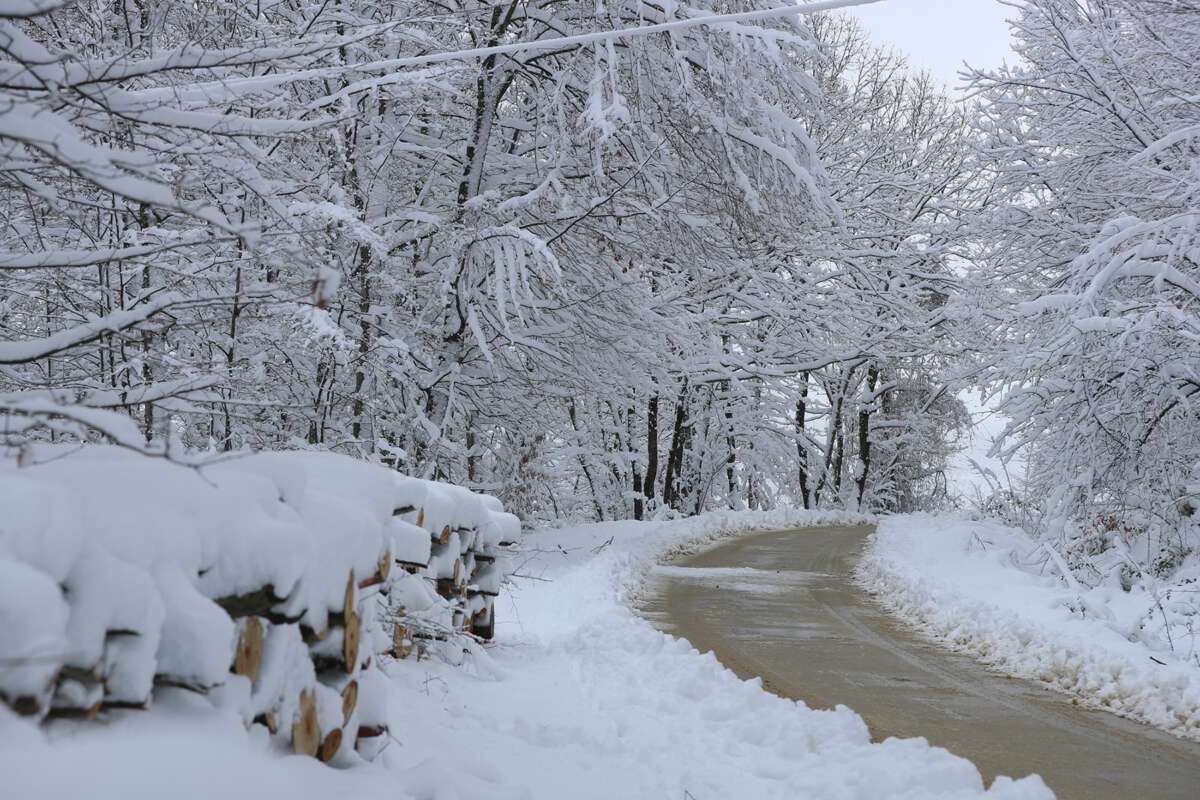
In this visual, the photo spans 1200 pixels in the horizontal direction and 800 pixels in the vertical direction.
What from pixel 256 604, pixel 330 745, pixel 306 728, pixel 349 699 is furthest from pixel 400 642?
pixel 256 604

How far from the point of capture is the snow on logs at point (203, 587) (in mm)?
2129

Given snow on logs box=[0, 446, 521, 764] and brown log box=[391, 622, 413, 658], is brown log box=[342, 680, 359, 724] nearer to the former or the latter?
snow on logs box=[0, 446, 521, 764]

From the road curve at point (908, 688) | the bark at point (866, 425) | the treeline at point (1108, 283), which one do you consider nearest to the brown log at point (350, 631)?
the road curve at point (908, 688)

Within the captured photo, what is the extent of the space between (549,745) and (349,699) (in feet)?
5.90

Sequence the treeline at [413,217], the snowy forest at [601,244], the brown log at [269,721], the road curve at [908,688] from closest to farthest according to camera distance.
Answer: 1. the brown log at [269,721]
2. the treeline at [413,217]
3. the road curve at [908,688]
4. the snowy forest at [601,244]

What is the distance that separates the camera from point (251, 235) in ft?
9.20

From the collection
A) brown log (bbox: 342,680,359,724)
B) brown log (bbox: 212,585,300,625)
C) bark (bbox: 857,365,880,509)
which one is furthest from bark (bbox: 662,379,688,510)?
brown log (bbox: 212,585,300,625)

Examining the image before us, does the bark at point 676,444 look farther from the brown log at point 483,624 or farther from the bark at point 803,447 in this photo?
the brown log at point 483,624

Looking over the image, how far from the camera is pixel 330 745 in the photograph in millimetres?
3439

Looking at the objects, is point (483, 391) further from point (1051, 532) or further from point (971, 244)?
point (971, 244)

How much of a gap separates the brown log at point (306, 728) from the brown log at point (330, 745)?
0.19 ft

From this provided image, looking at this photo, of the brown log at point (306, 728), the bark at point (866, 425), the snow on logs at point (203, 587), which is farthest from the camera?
the bark at point (866, 425)

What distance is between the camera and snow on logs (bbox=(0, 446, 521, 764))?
213 cm

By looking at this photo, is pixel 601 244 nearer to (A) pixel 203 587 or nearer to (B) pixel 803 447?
(A) pixel 203 587
